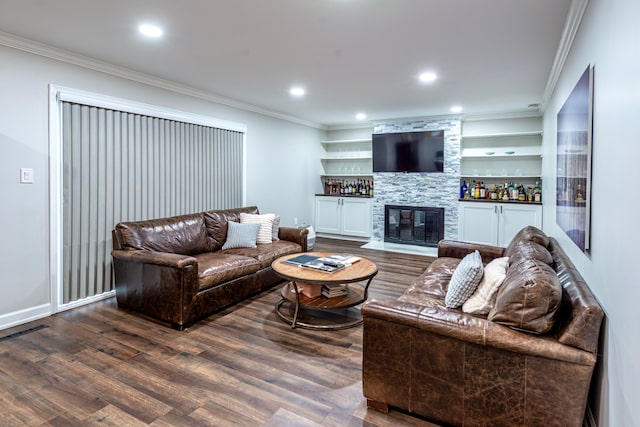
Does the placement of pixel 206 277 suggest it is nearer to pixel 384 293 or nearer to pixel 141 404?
pixel 141 404

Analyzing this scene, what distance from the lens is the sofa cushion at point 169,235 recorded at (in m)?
3.52

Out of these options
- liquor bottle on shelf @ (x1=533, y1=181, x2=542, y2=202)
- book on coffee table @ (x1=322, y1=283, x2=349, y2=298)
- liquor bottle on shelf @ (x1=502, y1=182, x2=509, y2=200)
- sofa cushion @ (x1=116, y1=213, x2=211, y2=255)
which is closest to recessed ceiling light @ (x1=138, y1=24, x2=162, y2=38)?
sofa cushion @ (x1=116, y1=213, x2=211, y2=255)

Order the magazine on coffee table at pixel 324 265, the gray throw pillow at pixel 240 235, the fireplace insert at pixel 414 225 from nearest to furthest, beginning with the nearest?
the magazine on coffee table at pixel 324 265
the gray throw pillow at pixel 240 235
the fireplace insert at pixel 414 225

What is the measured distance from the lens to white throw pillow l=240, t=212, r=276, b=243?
4730mm

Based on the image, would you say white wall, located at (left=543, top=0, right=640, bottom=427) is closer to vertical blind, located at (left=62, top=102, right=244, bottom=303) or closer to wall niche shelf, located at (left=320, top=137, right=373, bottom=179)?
vertical blind, located at (left=62, top=102, right=244, bottom=303)

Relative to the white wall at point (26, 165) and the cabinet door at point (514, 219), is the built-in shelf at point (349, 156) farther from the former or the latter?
the white wall at point (26, 165)

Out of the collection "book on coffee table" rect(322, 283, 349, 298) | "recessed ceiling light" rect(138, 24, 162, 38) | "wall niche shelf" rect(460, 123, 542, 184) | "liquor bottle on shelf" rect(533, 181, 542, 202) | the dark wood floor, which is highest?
"recessed ceiling light" rect(138, 24, 162, 38)

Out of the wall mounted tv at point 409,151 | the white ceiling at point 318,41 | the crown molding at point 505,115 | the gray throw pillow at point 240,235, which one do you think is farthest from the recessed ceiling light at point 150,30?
the crown molding at point 505,115

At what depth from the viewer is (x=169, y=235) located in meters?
3.88

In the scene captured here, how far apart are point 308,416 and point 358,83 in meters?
3.59

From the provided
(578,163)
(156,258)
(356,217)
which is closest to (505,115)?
(356,217)

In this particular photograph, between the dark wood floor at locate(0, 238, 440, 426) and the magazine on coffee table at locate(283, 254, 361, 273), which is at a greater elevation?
the magazine on coffee table at locate(283, 254, 361, 273)

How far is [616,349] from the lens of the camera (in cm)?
144

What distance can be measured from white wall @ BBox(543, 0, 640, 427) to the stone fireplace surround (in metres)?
4.43
